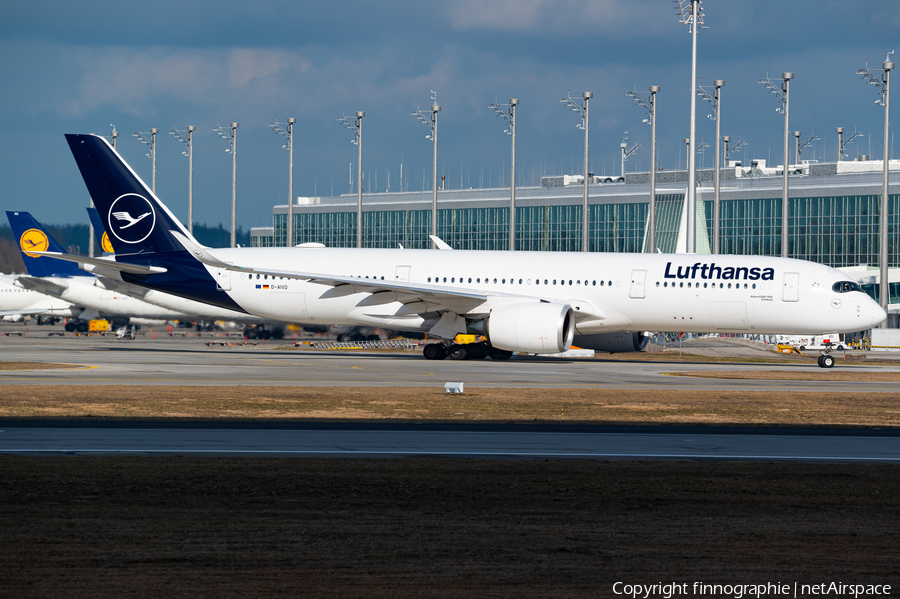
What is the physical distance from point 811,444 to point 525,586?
11.3 meters

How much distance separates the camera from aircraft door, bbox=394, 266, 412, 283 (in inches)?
1663

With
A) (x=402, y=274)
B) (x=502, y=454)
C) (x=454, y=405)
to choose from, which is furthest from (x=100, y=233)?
(x=502, y=454)

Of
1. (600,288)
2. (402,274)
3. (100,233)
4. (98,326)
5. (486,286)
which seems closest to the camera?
(600,288)

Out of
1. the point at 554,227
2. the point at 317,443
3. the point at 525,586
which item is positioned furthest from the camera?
the point at 554,227

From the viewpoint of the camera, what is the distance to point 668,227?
11250 cm

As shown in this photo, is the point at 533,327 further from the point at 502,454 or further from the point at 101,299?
the point at 101,299

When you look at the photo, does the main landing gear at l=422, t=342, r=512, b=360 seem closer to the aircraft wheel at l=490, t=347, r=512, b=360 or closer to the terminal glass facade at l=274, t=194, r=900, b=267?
the aircraft wheel at l=490, t=347, r=512, b=360

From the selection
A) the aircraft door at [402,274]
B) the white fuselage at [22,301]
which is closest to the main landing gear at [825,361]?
the aircraft door at [402,274]

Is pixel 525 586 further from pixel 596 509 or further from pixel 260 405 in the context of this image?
pixel 260 405

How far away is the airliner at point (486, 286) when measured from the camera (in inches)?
1550

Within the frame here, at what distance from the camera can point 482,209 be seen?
408 feet

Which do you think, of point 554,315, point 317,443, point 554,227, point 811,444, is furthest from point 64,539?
point 554,227

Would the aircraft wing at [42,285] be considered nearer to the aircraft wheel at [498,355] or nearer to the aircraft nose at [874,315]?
the aircraft wheel at [498,355]

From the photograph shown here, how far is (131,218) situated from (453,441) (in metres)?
29.5
